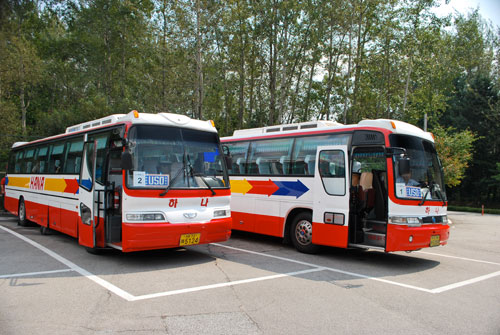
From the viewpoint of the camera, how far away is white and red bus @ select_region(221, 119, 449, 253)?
8.14 m

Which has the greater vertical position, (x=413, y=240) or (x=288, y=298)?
(x=413, y=240)

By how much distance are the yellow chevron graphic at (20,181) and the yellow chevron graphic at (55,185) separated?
2.34m

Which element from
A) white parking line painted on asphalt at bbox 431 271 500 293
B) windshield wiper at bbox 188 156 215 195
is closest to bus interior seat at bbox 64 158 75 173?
windshield wiper at bbox 188 156 215 195

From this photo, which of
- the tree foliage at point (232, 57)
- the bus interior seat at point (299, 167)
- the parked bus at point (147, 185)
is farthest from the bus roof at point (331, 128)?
the tree foliage at point (232, 57)

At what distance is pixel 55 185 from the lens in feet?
35.6

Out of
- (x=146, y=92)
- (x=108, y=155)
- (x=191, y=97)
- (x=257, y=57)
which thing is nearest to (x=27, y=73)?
(x=146, y=92)

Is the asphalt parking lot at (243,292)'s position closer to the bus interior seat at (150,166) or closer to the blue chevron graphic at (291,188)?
the blue chevron graphic at (291,188)

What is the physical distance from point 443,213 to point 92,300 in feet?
23.9

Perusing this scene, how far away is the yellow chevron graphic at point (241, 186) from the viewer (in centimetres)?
1151

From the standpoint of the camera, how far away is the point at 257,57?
98.4ft

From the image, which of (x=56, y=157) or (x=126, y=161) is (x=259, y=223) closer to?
(x=126, y=161)

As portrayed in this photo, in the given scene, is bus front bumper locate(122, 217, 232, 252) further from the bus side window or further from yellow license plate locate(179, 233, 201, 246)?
the bus side window

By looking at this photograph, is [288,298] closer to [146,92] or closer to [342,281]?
[342,281]

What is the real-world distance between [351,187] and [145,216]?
4469mm
